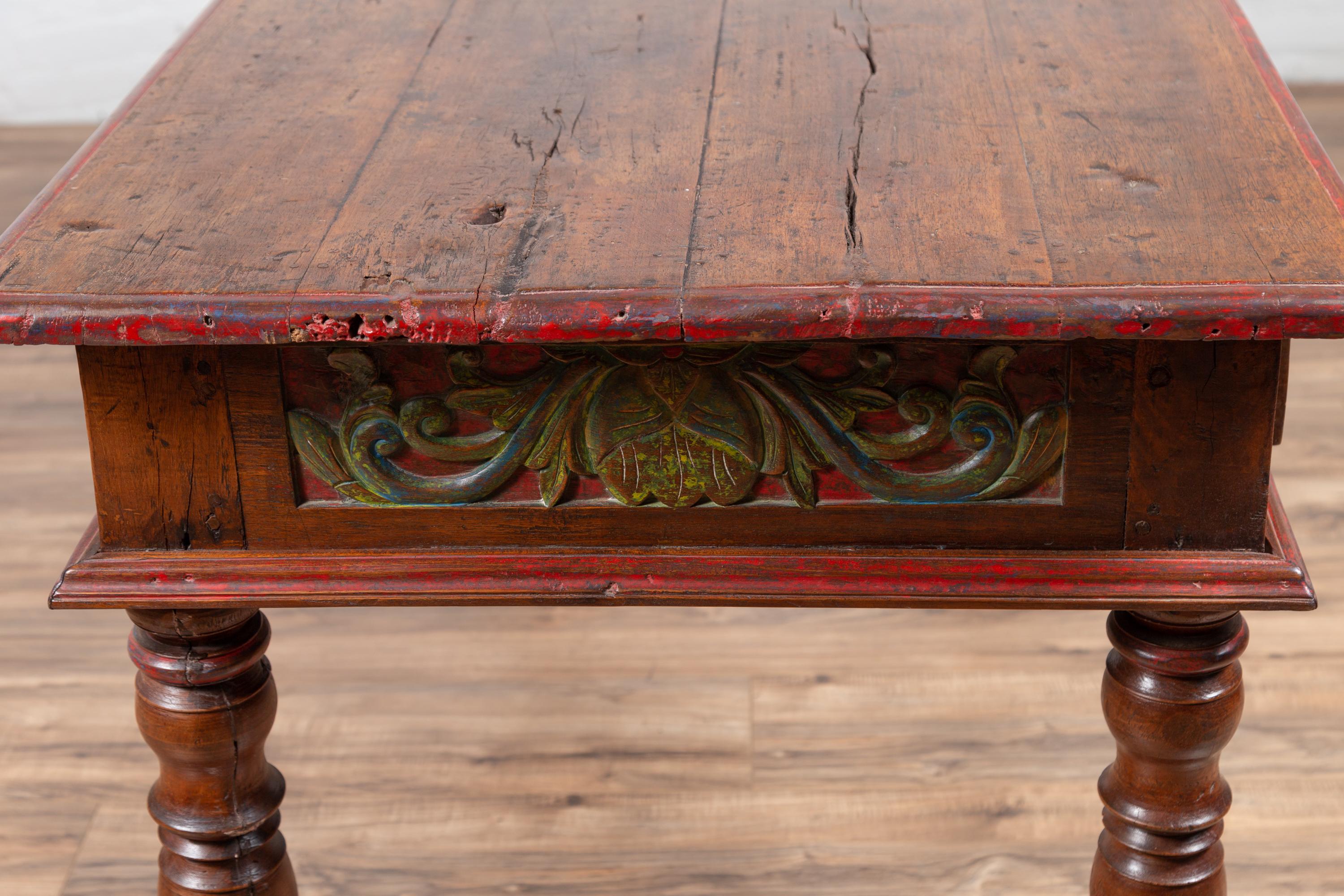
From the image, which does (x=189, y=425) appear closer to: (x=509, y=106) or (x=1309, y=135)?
(x=509, y=106)

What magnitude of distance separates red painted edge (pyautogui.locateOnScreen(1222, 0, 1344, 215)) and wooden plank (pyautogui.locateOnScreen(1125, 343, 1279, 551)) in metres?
0.12

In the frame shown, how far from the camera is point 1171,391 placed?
0.96 metres

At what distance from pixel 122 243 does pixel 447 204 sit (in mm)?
204

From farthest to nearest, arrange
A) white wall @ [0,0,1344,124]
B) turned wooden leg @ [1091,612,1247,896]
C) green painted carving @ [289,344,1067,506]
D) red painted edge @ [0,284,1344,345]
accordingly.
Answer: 1. white wall @ [0,0,1344,124]
2. turned wooden leg @ [1091,612,1247,896]
3. green painted carving @ [289,344,1067,506]
4. red painted edge @ [0,284,1344,345]

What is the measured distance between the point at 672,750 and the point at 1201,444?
880 mm

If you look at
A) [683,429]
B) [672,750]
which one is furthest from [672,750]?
[683,429]

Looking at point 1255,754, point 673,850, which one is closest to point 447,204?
point 673,850

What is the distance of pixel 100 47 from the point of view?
3.71 m

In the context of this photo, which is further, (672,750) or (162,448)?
(672,750)

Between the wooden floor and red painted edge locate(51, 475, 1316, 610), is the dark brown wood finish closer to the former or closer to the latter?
red painted edge locate(51, 475, 1316, 610)

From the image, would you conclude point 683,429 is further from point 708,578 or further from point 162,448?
point 162,448

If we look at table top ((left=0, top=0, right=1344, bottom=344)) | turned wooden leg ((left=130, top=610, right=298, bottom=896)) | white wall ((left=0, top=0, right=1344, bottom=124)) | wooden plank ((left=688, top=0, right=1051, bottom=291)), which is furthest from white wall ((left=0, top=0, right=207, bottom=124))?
turned wooden leg ((left=130, top=610, right=298, bottom=896))

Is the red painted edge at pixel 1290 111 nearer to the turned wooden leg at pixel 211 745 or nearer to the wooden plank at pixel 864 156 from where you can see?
the wooden plank at pixel 864 156

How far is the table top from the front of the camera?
90 centimetres
